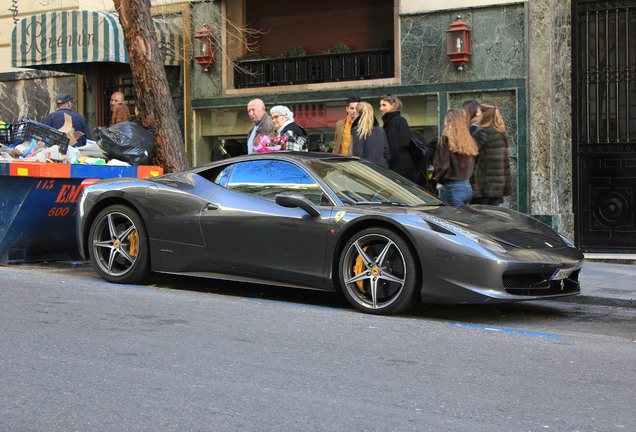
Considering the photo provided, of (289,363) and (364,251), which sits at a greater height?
(364,251)

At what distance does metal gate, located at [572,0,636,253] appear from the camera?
12.2 m

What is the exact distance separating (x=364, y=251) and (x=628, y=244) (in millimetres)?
6977

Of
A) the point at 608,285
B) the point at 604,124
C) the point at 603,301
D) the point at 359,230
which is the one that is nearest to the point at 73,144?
the point at 359,230

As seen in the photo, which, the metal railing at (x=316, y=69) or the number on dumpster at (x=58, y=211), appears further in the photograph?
the metal railing at (x=316, y=69)

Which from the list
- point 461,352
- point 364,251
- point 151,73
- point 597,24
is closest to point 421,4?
point 597,24

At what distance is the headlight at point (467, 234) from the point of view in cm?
631

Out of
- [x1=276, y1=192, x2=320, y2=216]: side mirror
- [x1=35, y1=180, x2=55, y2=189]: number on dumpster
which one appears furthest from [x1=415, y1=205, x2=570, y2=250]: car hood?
[x1=35, y1=180, x2=55, y2=189]: number on dumpster

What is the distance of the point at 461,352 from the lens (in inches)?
212

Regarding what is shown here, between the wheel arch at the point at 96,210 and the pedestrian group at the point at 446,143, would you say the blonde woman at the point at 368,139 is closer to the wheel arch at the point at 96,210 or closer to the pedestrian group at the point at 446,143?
the pedestrian group at the point at 446,143

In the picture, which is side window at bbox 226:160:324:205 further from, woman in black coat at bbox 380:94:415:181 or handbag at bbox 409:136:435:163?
handbag at bbox 409:136:435:163

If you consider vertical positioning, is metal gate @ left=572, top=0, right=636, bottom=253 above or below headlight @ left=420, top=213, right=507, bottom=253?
above

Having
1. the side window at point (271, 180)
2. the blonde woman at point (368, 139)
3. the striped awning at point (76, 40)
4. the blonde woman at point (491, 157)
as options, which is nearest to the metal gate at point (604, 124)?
the blonde woman at point (491, 157)

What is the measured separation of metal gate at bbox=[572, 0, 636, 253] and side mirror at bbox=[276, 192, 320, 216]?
22.6 feet

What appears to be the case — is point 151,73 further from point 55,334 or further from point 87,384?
point 87,384
